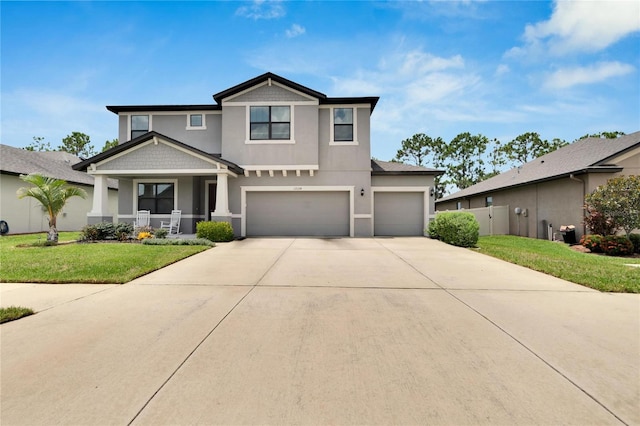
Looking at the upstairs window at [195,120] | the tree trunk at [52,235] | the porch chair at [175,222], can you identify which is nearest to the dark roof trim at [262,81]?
the upstairs window at [195,120]

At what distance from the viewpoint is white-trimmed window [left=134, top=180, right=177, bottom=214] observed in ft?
46.2

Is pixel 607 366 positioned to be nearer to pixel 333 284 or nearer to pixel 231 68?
pixel 333 284

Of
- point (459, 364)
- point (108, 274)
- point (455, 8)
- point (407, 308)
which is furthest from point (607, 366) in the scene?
point (455, 8)

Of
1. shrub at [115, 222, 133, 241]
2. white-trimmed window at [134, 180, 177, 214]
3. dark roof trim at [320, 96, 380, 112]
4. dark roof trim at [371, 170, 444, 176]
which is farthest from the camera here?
dark roof trim at [371, 170, 444, 176]

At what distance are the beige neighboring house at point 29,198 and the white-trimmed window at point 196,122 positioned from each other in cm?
771

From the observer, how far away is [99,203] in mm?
12539

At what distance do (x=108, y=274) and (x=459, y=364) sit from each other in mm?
6423

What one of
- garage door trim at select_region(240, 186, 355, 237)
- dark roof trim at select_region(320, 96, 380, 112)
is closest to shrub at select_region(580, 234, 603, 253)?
garage door trim at select_region(240, 186, 355, 237)

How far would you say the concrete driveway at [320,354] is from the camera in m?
2.02

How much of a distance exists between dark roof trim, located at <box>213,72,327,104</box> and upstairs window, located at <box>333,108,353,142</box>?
3.64 feet

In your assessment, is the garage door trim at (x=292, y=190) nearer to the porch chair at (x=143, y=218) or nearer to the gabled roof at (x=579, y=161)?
the porch chair at (x=143, y=218)

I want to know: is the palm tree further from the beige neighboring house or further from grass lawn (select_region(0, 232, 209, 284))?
the beige neighboring house

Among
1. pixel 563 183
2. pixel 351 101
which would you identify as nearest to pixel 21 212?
pixel 351 101

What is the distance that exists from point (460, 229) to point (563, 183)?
721cm
